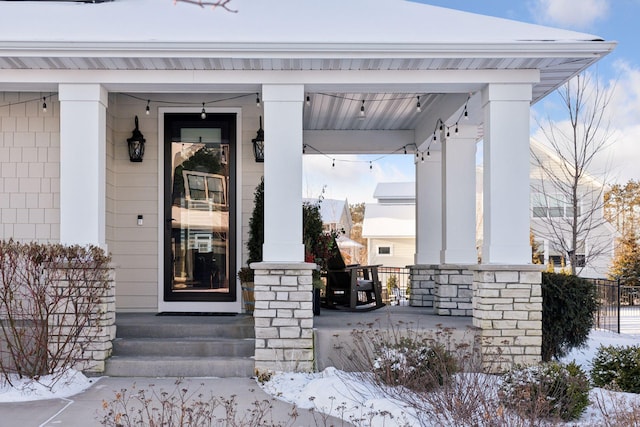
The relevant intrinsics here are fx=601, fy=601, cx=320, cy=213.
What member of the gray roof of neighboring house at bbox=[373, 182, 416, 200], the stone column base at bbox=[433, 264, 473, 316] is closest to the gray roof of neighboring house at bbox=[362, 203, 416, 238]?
the gray roof of neighboring house at bbox=[373, 182, 416, 200]

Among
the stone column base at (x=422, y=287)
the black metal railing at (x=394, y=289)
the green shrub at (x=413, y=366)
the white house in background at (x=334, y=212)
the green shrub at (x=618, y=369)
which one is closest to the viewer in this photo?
the green shrub at (x=413, y=366)

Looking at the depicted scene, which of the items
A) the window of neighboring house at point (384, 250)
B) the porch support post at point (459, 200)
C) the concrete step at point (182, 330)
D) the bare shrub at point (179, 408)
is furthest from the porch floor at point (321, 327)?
the window of neighboring house at point (384, 250)

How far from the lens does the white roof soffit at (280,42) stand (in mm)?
5492

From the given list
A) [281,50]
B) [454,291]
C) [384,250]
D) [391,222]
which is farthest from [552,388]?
[384,250]

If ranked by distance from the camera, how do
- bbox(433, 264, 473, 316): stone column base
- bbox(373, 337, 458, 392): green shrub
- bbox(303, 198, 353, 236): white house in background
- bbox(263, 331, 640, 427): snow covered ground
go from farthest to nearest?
bbox(303, 198, 353, 236): white house in background < bbox(433, 264, 473, 316): stone column base < bbox(373, 337, 458, 392): green shrub < bbox(263, 331, 640, 427): snow covered ground

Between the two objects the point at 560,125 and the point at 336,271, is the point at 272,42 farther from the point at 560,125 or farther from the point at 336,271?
the point at 560,125

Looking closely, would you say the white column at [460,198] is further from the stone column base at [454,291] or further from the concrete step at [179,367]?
the concrete step at [179,367]

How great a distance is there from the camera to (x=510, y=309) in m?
5.83

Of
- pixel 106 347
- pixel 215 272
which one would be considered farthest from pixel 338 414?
pixel 215 272

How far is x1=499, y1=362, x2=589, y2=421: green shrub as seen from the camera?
4176mm

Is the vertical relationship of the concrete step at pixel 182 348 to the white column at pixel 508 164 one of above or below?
below

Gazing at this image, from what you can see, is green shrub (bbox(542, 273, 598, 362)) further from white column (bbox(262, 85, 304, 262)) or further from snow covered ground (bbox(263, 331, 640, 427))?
white column (bbox(262, 85, 304, 262))

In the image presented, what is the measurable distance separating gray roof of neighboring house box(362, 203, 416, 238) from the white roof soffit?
52.9ft

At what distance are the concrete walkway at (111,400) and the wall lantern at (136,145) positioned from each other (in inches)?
109
